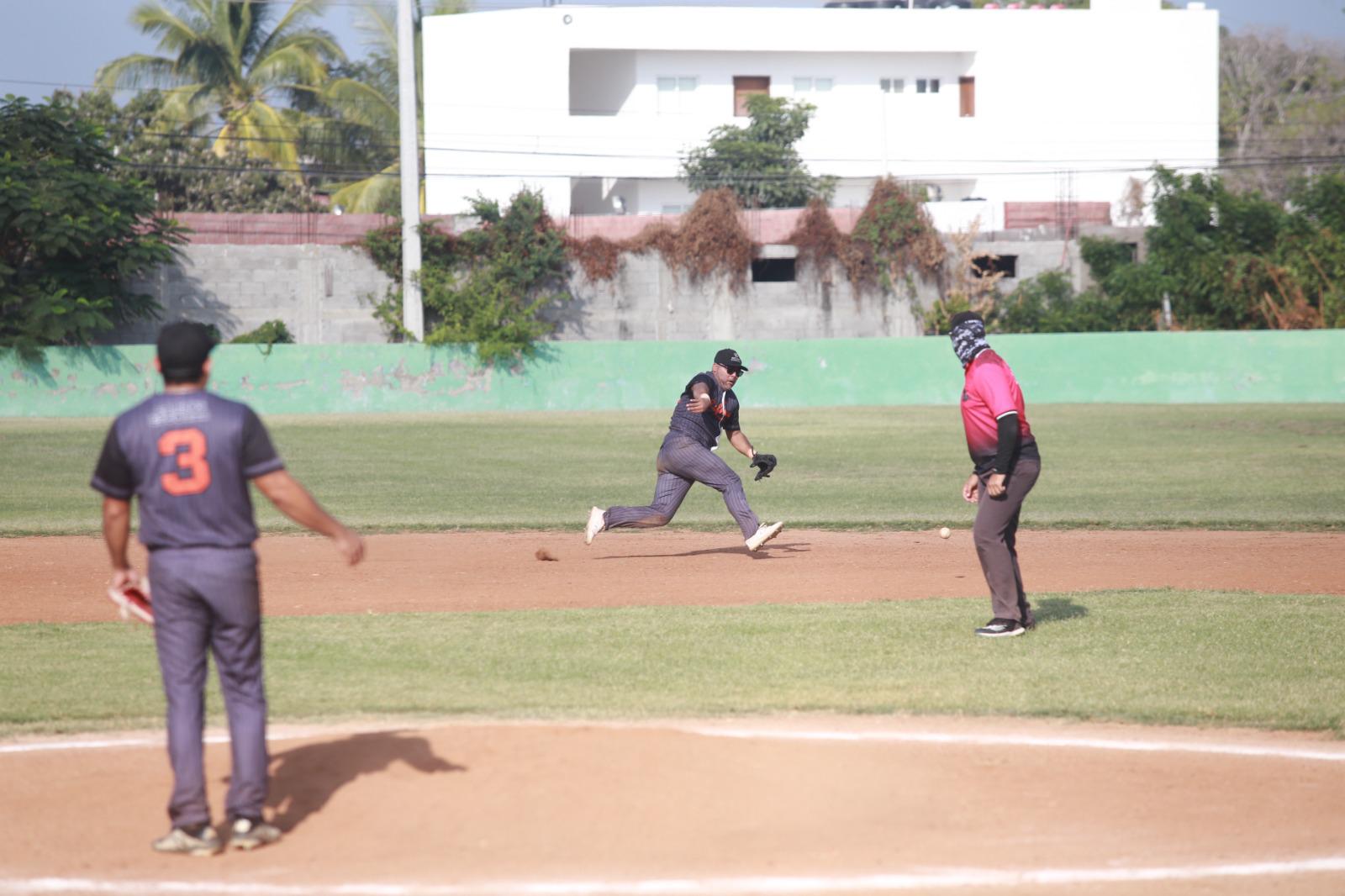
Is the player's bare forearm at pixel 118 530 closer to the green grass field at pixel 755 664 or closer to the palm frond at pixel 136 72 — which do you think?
the green grass field at pixel 755 664

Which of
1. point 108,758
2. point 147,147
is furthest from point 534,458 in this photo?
point 147,147

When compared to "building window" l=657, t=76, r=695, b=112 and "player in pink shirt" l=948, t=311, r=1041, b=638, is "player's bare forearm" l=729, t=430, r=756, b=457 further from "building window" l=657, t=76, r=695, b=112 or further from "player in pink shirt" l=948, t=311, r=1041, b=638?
"building window" l=657, t=76, r=695, b=112

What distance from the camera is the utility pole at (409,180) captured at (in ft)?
120

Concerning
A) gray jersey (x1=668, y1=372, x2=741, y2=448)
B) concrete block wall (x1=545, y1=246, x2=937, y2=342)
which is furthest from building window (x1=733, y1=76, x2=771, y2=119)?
gray jersey (x1=668, y1=372, x2=741, y2=448)

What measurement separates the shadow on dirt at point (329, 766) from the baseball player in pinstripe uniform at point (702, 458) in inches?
228

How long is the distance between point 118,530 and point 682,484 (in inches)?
293

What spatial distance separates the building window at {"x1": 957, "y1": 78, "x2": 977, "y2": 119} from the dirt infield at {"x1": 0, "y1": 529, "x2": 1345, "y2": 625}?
134 feet

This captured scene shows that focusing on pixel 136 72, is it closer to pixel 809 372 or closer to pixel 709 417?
pixel 809 372

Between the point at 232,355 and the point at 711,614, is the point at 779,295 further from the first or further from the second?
the point at 711,614

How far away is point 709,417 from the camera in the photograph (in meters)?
12.3

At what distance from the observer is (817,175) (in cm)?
5162

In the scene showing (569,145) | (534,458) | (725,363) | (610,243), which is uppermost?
(569,145)

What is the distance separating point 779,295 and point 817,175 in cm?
1015

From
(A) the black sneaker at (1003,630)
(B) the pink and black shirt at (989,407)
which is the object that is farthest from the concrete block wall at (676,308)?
(B) the pink and black shirt at (989,407)
